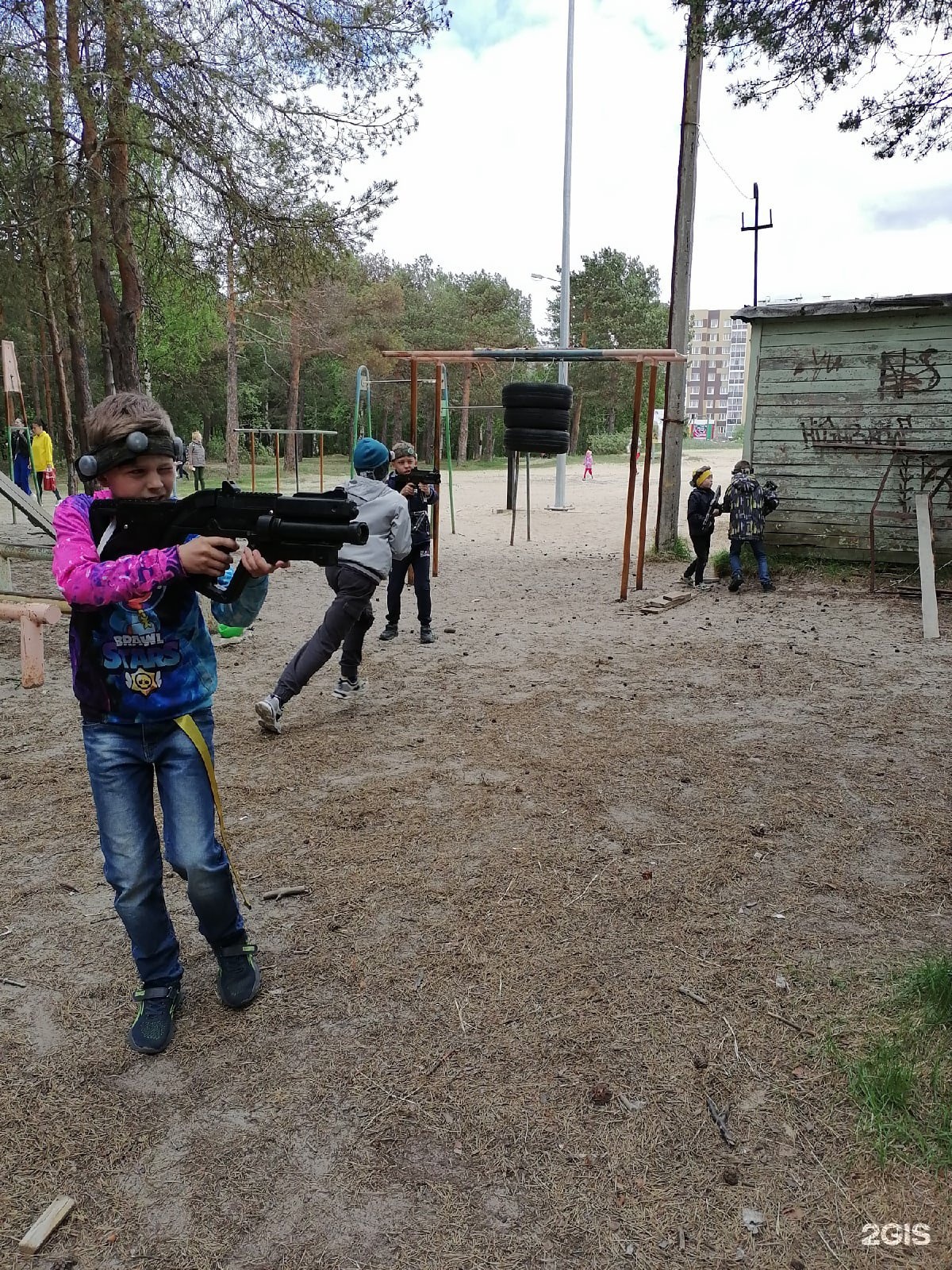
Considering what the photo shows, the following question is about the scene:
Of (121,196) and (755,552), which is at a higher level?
(121,196)

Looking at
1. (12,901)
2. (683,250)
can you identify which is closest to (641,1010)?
(12,901)

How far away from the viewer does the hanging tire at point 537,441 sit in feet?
35.0

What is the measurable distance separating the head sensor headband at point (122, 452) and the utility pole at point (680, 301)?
396 inches

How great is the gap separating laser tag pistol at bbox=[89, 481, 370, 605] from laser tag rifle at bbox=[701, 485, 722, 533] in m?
9.00

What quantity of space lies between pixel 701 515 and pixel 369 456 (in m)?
6.19

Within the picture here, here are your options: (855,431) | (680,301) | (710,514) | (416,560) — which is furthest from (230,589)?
(680,301)

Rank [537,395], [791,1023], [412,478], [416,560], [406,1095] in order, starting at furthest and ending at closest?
[537,395] < [416,560] < [412,478] < [791,1023] < [406,1095]

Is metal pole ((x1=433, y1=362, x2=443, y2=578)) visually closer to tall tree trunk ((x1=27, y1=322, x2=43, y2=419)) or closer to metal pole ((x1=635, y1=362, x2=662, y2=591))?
metal pole ((x1=635, y1=362, x2=662, y2=591))

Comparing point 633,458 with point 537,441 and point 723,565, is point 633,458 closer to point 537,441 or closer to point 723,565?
point 537,441

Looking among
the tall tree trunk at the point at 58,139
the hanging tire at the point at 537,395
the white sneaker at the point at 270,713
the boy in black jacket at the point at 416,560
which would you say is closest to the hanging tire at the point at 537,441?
the hanging tire at the point at 537,395

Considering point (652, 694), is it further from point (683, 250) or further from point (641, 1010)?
point (683, 250)

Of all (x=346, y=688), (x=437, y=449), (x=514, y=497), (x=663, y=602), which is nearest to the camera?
(x=346, y=688)

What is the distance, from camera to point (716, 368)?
174 meters

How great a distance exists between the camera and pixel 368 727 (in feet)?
18.9
